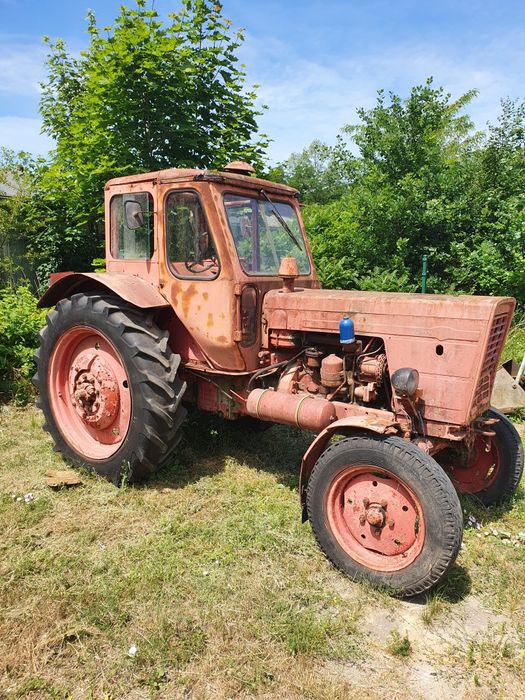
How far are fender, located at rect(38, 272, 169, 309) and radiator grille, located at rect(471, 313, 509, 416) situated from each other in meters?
2.33

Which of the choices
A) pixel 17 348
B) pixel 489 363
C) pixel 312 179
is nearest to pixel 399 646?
pixel 489 363

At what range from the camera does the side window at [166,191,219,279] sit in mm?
3834

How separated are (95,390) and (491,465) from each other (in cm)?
309

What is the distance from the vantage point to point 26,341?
6211 millimetres

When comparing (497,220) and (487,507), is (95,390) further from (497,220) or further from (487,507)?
(497,220)

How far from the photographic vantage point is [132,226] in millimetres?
4020

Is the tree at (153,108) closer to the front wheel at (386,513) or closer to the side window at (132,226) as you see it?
the side window at (132,226)

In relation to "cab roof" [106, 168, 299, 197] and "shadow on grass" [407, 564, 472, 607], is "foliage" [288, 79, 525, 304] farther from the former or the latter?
"shadow on grass" [407, 564, 472, 607]

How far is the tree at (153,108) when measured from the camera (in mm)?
6580

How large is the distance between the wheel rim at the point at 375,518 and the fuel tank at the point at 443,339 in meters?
0.55

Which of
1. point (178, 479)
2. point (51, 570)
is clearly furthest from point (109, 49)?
point (51, 570)

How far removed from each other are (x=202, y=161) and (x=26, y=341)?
3.50 metres

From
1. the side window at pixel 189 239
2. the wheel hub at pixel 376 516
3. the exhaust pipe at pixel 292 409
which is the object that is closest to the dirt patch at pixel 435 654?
the wheel hub at pixel 376 516

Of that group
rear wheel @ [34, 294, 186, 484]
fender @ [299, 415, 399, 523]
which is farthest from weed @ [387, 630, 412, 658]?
rear wheel @ [34, 294, 186, 484]
